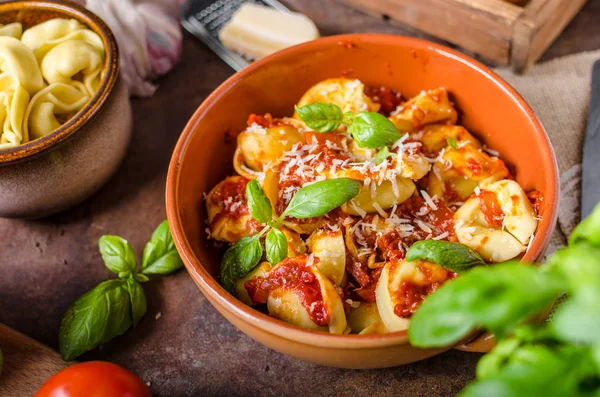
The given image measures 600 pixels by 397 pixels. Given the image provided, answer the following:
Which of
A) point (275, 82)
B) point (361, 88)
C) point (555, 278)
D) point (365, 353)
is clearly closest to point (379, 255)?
point (365, 353)

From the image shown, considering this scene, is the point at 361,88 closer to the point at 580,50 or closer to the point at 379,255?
the point at 379,255

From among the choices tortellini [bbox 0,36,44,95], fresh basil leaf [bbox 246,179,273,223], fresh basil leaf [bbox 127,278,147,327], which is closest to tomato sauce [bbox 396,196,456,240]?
fresh basil leaf [bbox 246,179,273,223]

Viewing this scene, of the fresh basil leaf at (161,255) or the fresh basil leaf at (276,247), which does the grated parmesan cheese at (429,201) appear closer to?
the fresh basil leaf at (276,247)

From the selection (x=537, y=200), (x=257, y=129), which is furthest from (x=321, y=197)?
(x=537, y=200)

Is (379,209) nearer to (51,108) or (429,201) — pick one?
(429,201)

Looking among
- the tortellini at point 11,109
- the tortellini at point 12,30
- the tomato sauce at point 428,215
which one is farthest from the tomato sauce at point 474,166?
the tortellini at point 12,30

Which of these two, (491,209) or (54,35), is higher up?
(491,209)

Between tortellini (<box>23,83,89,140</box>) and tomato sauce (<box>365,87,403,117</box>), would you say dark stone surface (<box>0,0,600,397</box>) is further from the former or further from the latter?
tomato sauce (<box>365,87,403,117</box>)
